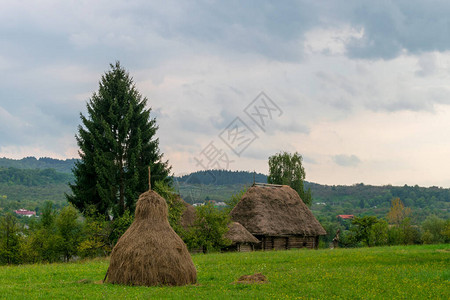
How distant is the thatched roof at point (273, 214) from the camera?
1721 inches

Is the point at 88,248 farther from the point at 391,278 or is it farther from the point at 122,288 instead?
the point at 391,278

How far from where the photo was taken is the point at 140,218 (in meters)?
17.9

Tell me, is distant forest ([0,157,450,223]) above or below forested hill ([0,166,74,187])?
below

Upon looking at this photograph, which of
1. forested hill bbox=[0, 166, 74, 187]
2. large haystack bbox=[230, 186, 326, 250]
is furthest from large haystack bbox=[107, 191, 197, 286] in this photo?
forested hill bbox=[0, 166, 74, 187]

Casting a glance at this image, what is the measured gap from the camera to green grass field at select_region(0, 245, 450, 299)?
1461 centimetres

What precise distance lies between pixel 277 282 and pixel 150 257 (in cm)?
509

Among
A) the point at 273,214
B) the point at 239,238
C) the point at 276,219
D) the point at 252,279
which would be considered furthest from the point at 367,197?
the point at 252,279

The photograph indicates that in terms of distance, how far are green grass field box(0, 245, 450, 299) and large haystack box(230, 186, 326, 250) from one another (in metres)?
18.6

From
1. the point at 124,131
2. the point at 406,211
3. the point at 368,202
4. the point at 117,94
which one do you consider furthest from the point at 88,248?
the point at 368,202

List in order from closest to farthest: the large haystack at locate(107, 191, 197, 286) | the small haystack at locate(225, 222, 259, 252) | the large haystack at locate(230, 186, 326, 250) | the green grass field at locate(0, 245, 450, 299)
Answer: the green grass field at locate(0, 245, 450, 299) < the large haystack at locate(107, 191, 197, 286) < the small haystack at locate(225, 222, 259, 252) < the large haystack at locate(230, 186, 326, 250)

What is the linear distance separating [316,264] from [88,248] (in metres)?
18.7

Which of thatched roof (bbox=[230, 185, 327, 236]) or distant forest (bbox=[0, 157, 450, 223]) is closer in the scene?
thatched roof (bbox=[230, 185, 327, 236])

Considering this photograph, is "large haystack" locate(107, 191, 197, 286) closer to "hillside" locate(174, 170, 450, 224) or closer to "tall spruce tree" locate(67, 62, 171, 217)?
"tall spruce tree" locate(67, 62, 171, 217)

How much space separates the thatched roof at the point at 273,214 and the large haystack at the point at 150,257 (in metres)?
26.1
